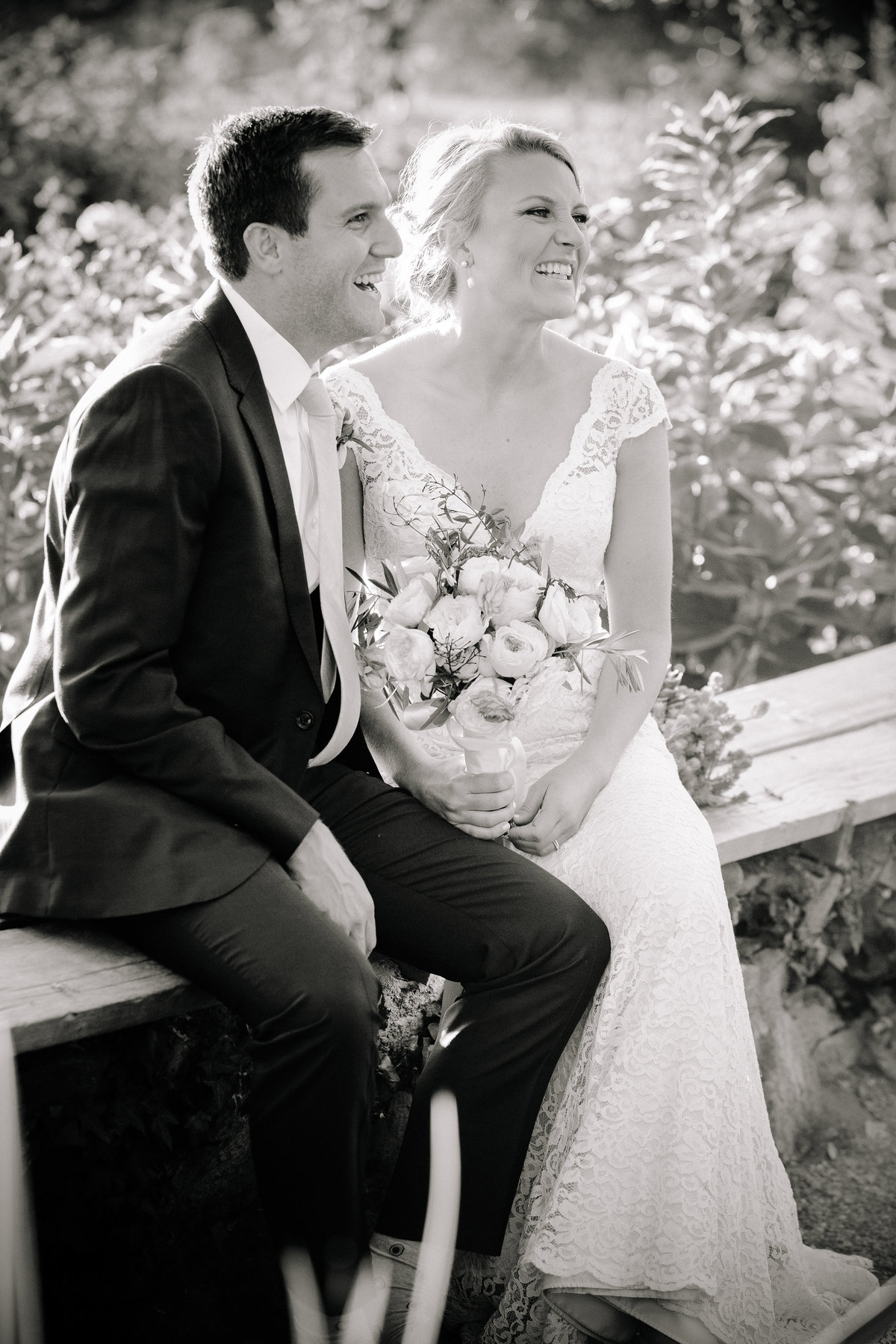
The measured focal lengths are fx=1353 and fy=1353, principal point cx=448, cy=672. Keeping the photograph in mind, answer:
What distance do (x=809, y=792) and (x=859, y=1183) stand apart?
0.96 metres

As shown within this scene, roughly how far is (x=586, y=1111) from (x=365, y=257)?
1.67 m

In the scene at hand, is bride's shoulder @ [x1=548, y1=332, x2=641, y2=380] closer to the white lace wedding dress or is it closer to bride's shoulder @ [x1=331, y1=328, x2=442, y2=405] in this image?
bride's shoulder @ [x1=331, y1=328, x2=442, y2=405]

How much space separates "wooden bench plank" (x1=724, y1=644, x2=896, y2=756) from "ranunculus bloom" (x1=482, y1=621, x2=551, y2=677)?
4.55 feet

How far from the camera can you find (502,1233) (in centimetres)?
246

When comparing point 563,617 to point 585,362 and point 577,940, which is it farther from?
point 585,362

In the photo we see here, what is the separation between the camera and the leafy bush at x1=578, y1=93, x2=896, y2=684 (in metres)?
4.35

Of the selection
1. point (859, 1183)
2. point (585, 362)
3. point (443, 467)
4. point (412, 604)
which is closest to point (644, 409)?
point (585, 362)

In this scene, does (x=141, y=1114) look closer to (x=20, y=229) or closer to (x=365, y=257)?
(x=365, y=257)

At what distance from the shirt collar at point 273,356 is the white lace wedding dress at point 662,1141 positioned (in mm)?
728

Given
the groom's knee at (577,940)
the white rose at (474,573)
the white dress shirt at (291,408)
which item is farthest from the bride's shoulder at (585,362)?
the groom's knee at (577,940)

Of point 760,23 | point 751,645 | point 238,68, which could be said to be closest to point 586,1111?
point 751,645

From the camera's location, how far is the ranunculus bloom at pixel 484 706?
2.53m

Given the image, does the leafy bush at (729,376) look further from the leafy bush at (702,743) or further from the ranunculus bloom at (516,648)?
the ranunculus bloom at (516,648)

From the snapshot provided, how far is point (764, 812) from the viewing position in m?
3.33
